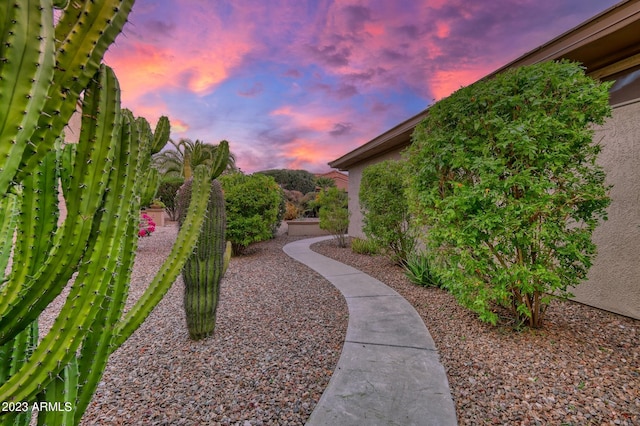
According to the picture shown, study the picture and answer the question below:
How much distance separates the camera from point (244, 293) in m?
5.48

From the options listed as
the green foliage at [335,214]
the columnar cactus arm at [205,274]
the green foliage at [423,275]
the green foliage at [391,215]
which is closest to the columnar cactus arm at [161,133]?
the columnar cactus arm at [205,274]

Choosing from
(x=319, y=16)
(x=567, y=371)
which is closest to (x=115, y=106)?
(x=567, y=371)

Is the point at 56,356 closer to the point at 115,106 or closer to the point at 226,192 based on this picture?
the point at 115,106

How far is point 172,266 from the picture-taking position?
7.17 ft

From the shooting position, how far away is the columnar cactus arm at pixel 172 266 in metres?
1.72

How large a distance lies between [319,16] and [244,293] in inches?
251

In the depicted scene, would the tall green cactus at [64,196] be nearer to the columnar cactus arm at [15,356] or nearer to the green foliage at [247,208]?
the columnar cactus arm at [15,356]

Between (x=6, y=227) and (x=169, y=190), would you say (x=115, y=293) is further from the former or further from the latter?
(x=169, y=190)

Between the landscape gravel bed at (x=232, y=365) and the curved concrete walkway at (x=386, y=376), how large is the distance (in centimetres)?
16

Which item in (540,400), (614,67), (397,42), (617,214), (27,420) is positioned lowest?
(540,400)

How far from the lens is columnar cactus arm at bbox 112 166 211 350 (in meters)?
1.72

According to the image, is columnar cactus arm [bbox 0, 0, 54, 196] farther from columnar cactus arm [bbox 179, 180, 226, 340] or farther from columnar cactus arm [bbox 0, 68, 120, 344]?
columnar cactus arm [bbox 179, 180, 226, 340]

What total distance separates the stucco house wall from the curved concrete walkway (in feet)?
9.21

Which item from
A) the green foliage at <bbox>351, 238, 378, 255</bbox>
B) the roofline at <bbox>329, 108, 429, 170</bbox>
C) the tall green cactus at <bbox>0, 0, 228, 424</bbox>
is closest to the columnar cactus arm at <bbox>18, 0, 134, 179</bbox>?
the tall green cactus at <bbox>0, 0, 228, 424</bbox>
